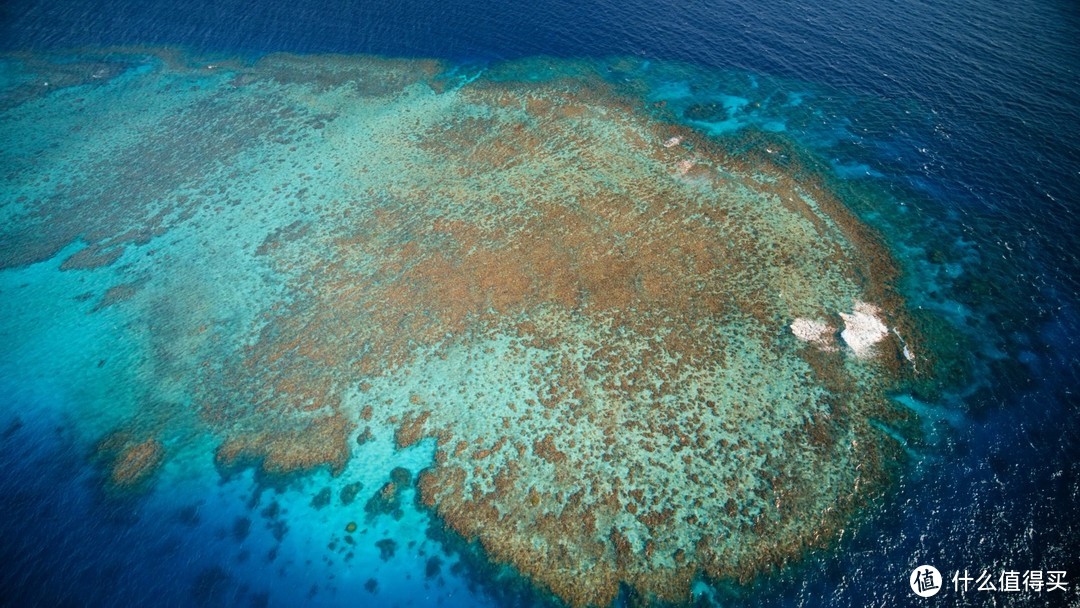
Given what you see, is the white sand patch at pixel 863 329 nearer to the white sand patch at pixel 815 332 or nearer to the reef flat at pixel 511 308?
the reef flat at pixel 511 308

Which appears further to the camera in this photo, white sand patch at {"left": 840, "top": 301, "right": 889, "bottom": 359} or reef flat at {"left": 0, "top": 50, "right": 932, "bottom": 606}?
white sand patch at {"left": 840, "top": 301, "right": 889, "bottom": 359}

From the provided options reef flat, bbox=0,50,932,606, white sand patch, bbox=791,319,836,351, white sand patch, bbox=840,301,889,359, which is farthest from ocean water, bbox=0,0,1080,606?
white sand patch, bbox=791,319,836,351

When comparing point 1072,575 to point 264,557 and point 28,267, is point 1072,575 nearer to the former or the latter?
point 264,557

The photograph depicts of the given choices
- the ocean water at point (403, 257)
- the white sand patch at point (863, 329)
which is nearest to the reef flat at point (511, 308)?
the white sand patch at point (863, 329)

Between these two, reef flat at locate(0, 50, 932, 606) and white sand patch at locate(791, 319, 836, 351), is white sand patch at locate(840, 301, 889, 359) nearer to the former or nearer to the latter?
reef flat at locate(0, 50, 932, 606)

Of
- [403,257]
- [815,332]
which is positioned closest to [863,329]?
[815,332]

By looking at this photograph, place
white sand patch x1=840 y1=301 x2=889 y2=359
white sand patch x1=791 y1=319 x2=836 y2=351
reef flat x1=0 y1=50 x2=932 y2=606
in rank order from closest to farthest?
1. reef flat x1=0 y1=50 x2=932 y2=606
2. white sand patch x1=840 y1=301 x2=889 y2=359
3. white sand patch x1=791 y1=319 x2=836 y2=351

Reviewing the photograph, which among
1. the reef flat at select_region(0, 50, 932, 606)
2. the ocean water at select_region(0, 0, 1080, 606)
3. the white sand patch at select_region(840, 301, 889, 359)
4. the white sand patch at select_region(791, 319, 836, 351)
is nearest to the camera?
the ocean water at select_region(0, 0, 1080, 606)
